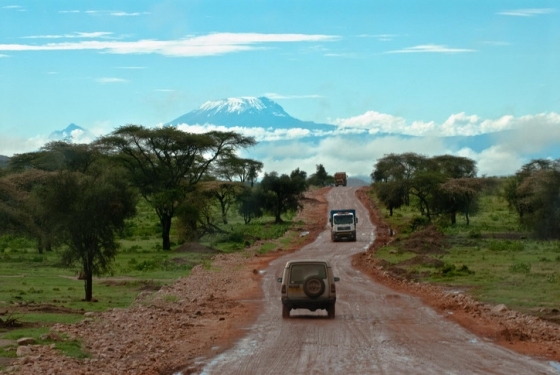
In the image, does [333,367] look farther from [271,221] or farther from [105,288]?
[271,221]

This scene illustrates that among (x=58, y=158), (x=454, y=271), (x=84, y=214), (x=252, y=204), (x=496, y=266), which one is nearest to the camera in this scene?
(x=84, y=214)

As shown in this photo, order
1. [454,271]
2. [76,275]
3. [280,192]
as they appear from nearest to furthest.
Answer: [454,271], [76,275], [280,192]

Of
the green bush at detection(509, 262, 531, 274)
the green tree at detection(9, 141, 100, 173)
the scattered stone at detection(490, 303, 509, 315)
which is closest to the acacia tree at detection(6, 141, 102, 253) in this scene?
the green tree at detection(9, 141, 100, 173)

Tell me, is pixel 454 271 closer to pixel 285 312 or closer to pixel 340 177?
pixel 285 312

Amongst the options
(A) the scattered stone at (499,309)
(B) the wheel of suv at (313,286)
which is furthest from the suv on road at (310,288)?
(A) the scattered stone at (499,309)

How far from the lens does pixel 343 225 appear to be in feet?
206

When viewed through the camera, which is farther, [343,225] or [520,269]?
[343,225]

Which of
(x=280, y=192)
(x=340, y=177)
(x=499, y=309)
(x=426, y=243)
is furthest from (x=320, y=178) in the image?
(x=499, y=309)

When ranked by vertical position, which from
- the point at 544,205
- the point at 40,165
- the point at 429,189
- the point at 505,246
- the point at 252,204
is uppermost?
the point at 40,165

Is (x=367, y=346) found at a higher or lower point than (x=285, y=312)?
lower

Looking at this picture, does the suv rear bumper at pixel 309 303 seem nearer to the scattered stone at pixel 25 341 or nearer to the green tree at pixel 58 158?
the scattered stone at pixel 25 341

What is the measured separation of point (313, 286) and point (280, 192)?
208 ft

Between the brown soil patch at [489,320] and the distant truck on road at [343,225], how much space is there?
22.0m

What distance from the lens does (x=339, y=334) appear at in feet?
66.7
